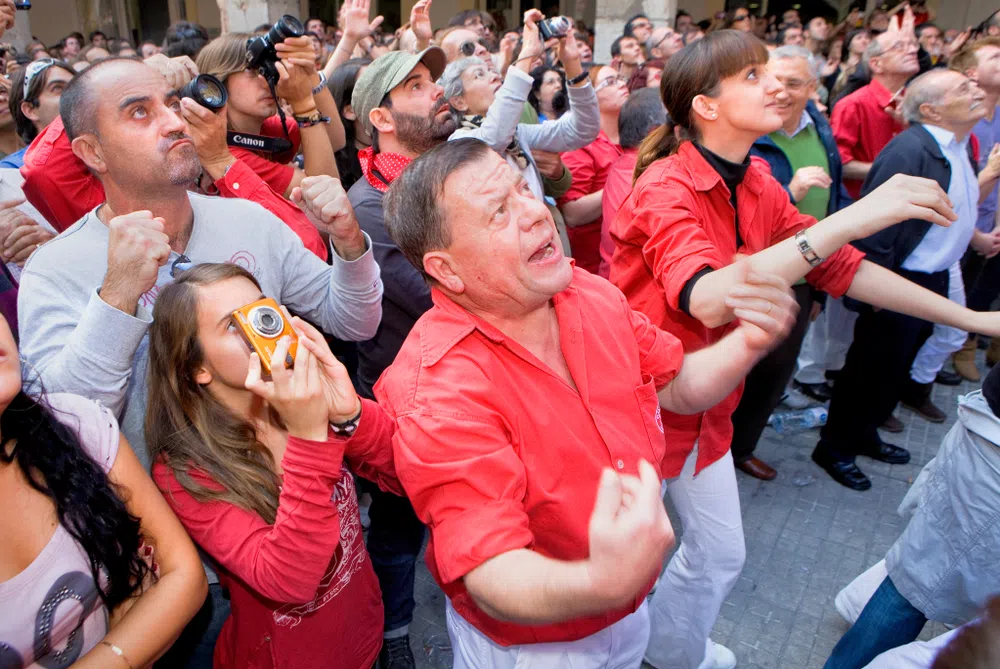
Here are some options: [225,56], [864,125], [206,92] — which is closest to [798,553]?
[864,125]

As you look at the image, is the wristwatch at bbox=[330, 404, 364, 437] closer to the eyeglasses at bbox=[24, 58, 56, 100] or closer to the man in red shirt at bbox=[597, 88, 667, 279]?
the man in red shirt at bbox=[597, 88, 667, 279]

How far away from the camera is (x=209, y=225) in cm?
195

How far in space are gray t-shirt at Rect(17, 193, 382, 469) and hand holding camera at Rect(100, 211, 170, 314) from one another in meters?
0.04

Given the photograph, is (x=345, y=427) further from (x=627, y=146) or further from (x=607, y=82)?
(x=607, y=82)

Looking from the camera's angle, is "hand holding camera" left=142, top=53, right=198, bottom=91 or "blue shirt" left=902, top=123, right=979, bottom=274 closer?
"hand holding camera" left=142, top=53, right=198, bottom=91

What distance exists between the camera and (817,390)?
4301mm

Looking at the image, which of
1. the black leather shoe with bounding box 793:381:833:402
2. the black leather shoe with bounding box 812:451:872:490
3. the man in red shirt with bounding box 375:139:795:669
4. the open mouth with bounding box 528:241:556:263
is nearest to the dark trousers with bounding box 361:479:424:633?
the man in red shirt with bounding box 375:139:795:669

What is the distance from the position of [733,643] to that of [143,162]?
8.03 ft

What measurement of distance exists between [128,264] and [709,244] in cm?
137

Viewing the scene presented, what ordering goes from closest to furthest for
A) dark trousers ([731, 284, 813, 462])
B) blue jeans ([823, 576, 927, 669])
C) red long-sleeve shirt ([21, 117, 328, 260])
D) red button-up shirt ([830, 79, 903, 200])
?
blue jeans ([823, 576, 927, 669])
red long-sleeve shirt ([21, 117, 328, 260])
dark trousers ([731, 284, 813, 462])
red button-up shirt ([830, 79, 903, 200])

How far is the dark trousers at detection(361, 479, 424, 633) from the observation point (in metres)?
2.38

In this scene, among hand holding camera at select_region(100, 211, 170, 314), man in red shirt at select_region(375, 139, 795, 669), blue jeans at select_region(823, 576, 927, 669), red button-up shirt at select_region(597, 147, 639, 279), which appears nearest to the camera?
man in red shirt at select_region(375, 139, 795, 669)

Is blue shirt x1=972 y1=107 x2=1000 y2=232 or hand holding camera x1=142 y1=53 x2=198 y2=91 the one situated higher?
hand holding camera x1=142 y1=53 x2=198 y2=91

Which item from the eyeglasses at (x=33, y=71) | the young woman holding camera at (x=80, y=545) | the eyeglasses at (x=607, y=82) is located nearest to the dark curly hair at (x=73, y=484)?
the young woman holding camera at (x=80, y=545)
